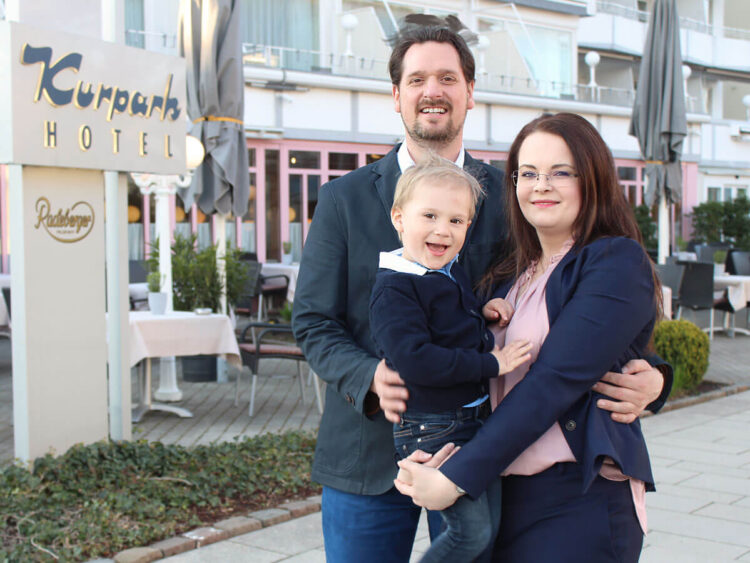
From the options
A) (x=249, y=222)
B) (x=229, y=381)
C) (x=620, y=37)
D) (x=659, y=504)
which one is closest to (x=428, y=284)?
(x=659, y=504)

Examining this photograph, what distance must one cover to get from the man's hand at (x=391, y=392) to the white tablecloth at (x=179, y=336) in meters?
5.53

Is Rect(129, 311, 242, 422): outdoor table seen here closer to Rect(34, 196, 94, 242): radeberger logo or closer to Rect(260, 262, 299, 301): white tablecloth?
Rect(34, 196, 94, 242): radeberger logo

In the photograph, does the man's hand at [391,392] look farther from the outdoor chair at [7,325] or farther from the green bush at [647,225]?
the green bush at [647,225]

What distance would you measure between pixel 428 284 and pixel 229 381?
761 centimetres

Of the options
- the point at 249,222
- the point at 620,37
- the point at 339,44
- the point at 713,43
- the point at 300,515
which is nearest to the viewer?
the point at 300,515

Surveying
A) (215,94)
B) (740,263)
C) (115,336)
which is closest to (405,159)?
(115,336)

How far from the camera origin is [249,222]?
19.0 m

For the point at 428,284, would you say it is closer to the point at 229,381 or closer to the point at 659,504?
the point at 659,504

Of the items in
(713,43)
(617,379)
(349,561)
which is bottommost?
(349,561)

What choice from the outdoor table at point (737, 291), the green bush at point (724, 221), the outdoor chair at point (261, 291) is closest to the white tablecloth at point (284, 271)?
the outdoor chair at point (261, 291)

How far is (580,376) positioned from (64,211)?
4.27m

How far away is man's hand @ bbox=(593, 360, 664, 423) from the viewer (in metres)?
2.04

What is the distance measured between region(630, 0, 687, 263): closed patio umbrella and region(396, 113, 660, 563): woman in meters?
11.3

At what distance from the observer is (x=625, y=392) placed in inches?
80.5
